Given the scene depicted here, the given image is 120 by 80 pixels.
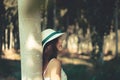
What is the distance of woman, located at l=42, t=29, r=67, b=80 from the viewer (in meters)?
3.88

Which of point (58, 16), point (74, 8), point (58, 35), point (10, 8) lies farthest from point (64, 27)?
point (58, 35)

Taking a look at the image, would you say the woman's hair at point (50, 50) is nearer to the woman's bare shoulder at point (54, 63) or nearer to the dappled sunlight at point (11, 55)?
the woman's bare shoulder at point (54, 63)

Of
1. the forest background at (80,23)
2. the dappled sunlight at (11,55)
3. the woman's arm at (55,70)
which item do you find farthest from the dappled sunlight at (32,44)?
the dappled sunlight at (11,55)

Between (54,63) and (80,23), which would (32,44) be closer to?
(54,63)

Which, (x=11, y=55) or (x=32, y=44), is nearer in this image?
(x=32, y=44)

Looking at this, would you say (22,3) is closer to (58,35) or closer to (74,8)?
(58,35)

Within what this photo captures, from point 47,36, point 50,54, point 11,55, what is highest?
point 47,36

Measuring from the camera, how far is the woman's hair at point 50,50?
3885 millimetres

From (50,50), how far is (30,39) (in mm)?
795

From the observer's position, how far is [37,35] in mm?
3156

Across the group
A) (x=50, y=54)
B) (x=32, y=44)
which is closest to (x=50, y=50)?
(x=50, y=54)

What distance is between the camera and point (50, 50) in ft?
12.8

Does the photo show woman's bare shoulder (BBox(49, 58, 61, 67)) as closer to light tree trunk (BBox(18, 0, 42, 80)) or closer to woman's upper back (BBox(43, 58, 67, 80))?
woman's upper back (BBox(43, 58, 67, 80))

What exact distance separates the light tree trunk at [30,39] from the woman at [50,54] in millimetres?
686
